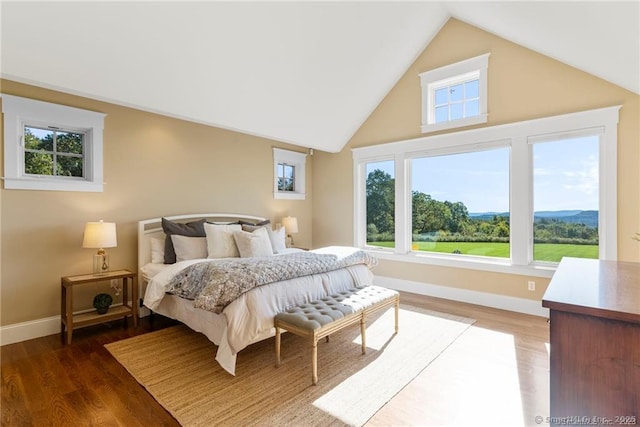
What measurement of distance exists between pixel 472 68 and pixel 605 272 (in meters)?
3.38

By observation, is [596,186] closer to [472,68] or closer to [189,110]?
[472,68]

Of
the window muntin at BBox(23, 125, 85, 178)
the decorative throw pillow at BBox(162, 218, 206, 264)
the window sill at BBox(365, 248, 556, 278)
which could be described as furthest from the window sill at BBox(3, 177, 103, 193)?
the window sill at BBox(365, 248, 556, 278)

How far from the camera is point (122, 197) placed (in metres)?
3.79

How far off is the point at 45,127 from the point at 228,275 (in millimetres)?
2637

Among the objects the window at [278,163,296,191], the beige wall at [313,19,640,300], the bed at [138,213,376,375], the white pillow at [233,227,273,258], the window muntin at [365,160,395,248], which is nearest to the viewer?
the bed at [138,213,376,375]

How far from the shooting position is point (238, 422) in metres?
1.96

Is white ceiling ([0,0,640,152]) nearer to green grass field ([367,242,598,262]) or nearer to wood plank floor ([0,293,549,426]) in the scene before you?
green grass field ([367,242,598,262])

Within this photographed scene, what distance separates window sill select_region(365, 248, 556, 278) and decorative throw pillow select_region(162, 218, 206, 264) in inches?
112

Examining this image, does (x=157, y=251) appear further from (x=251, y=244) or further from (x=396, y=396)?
(x=396, y=396)

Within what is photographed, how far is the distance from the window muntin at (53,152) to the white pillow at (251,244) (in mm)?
1881

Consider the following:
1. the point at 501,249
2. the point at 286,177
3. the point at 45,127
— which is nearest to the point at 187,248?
the point at 45,127

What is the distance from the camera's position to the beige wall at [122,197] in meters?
3.14

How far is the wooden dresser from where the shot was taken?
3.38 feet

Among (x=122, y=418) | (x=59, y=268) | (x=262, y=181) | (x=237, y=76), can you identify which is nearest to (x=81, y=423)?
(x=122, y=418)
